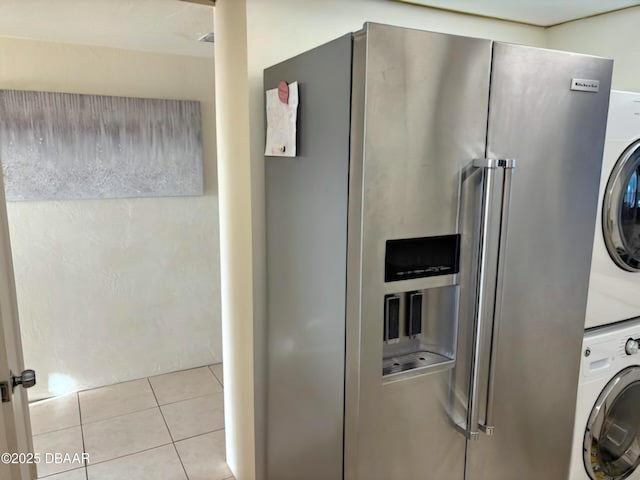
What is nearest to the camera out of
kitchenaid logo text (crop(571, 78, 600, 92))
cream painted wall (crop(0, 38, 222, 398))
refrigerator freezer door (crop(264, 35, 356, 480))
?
refrigerator freezer door (crop(264, 35, 356, 480))

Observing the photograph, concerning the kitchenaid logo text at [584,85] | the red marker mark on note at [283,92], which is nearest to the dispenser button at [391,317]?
the red marker mark on note at [283,92]

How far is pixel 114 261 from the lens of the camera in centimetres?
311

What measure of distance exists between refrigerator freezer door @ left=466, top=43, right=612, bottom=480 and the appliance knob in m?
0.34

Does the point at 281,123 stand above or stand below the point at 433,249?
above

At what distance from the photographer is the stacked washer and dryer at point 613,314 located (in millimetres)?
1630

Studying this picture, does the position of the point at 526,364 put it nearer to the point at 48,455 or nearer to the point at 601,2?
the point at 601,2

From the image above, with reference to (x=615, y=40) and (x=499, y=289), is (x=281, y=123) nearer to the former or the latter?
(x=499, y=289)

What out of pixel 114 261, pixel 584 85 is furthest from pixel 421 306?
pixel 114 261

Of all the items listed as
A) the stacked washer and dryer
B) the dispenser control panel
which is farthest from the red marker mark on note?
the stacked washer and dryer

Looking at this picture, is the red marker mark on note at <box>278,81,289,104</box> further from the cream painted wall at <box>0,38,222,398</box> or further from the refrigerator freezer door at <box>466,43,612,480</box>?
the cream painted wall at <box>0,38,222,398</box>

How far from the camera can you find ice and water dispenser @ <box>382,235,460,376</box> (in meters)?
1.22

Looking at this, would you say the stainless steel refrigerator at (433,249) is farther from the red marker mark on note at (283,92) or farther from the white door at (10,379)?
the white door at (10,379)

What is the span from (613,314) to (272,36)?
65.9 inches

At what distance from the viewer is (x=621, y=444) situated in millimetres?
1979
